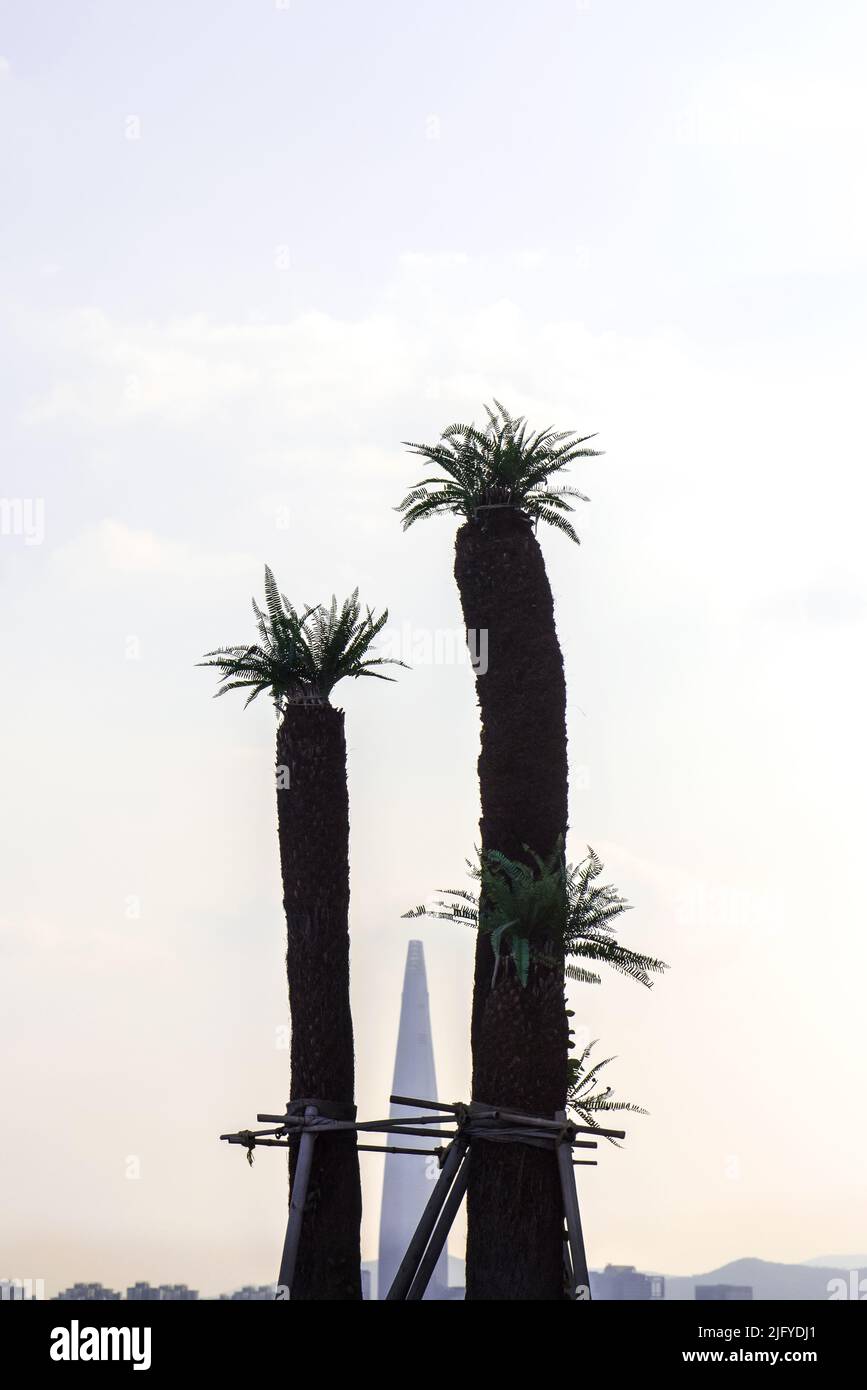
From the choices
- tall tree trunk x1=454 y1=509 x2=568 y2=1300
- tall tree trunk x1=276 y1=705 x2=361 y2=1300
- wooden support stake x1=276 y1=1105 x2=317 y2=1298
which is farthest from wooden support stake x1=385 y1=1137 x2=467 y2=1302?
wooden support stake x1=276 y1=1105 x2=317 y2=1298

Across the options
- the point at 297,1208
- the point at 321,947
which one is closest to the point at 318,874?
the point at 321,947

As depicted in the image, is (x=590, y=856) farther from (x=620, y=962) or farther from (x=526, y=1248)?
(x=526, y=1248)

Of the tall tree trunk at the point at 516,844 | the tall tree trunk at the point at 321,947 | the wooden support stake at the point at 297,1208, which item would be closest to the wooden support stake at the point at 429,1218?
the tall tree trunk at the point at 516,844

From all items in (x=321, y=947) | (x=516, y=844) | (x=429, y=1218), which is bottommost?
(x=429, y=1218)

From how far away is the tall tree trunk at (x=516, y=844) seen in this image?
26.4 m

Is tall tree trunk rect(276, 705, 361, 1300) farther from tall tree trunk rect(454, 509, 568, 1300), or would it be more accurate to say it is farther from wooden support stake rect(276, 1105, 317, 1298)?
tall tree trunk rect(454, 509, 568, 1300)

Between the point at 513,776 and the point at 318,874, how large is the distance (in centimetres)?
375

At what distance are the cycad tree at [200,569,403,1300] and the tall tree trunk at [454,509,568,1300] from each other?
2.18 metres

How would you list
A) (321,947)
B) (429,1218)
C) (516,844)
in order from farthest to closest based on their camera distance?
(321,947) → (516,844) → (429,1218)

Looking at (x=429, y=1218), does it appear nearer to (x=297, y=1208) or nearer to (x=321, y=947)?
(x=297, y=1208)

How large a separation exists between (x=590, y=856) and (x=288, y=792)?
5.30 m

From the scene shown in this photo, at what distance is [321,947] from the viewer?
28391 mm

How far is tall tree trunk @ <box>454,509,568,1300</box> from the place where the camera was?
2638cm
